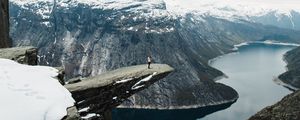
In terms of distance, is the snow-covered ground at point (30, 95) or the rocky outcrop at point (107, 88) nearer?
the snow-covered ground at point (30, 95)

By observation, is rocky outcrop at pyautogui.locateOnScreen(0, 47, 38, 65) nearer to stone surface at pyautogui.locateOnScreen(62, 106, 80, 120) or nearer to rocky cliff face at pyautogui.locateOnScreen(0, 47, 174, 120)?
rocky cliff face at pyautogui.locateOnScreen(0, 47, 174, 120)

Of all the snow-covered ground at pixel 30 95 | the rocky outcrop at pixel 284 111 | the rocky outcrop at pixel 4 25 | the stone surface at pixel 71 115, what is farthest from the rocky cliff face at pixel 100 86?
the rocky outcrop at pixel 284 111

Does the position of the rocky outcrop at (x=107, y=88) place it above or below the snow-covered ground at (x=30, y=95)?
below

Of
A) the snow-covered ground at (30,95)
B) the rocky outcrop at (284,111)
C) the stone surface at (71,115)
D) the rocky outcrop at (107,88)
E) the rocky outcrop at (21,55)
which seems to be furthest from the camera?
the rocky outcrop at (284,111)

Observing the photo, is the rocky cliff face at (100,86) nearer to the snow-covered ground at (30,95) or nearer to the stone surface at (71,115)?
the snow-covered ground at (30,95)

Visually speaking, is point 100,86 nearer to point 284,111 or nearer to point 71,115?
point 71,115

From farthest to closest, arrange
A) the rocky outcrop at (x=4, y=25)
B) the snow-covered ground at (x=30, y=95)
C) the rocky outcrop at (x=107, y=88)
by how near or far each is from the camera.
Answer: the rocky outcrop at (x=4, y=25), the rocky outcrop at (x=107, y=88), the snow-covered ground at (x=30, y=95)
